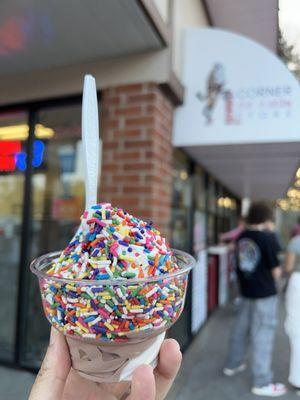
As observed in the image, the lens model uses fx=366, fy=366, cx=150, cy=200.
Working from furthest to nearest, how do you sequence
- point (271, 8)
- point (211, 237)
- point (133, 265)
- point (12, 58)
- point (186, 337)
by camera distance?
point (211, 237) < point (186, 337) < point (271, 8) < point (12, 58) < point (133, 265)

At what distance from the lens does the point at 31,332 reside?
11.8ft

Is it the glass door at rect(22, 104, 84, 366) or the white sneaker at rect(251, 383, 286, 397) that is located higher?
the glass door at rect(22, 104, 84, 366)

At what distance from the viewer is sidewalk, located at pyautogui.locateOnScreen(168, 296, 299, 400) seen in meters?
3.56

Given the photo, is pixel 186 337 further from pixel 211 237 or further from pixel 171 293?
pixel 171 293

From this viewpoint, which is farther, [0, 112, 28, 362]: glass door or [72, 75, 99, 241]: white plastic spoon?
[0, 112, 28, 362]: glass door

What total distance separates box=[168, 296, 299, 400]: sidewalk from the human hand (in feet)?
8.03

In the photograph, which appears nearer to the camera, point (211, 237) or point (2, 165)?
point (2, 165)

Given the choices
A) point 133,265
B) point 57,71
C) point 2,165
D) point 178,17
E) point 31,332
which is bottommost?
point 31,332

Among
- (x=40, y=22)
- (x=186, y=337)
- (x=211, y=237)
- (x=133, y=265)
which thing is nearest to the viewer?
(x=133, y=265)

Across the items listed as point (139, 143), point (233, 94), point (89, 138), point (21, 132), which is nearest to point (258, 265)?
point (233, 94)

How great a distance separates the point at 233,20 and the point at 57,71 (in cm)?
266

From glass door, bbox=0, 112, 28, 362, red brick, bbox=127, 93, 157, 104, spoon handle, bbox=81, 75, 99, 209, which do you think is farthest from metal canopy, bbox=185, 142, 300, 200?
spoon handle, bbox=81, 75, 99, 209

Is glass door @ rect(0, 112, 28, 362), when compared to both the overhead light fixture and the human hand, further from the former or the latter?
the human hand

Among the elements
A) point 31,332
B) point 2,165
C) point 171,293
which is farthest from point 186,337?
point 171,293
